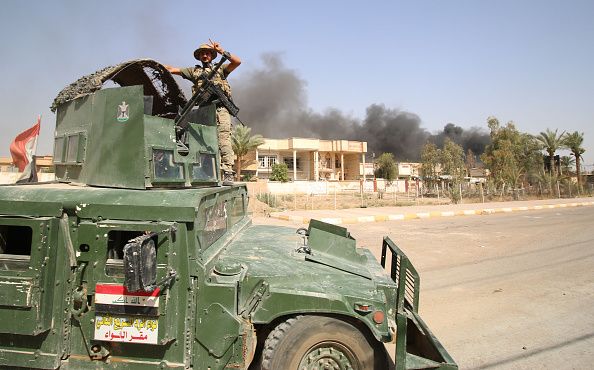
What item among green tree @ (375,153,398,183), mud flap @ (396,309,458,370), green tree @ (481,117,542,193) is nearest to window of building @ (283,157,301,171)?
green tree @ (375,153,398,183)

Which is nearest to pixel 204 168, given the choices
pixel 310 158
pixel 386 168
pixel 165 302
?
pixel 165 302

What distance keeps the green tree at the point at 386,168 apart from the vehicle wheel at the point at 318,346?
197ft

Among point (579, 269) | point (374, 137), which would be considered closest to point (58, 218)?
point (579, 269)

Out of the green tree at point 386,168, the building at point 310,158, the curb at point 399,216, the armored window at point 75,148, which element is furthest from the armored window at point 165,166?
the green tree at point 386,168

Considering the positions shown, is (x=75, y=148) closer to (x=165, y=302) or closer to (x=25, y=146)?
(x=165, y=302)

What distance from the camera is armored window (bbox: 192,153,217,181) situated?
14.1 ft

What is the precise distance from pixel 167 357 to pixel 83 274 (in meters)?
0.82

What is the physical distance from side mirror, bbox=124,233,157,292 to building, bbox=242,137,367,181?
159 feet

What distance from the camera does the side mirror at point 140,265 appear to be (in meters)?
2.40

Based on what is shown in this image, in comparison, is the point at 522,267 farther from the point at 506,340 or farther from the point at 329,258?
the point at 329,258

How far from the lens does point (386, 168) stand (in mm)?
62781

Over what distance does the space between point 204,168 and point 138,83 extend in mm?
1915

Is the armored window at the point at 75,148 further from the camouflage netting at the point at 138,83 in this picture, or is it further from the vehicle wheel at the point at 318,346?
the vehicle wheel at the point at 318,346

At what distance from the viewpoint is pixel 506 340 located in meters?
4.52
